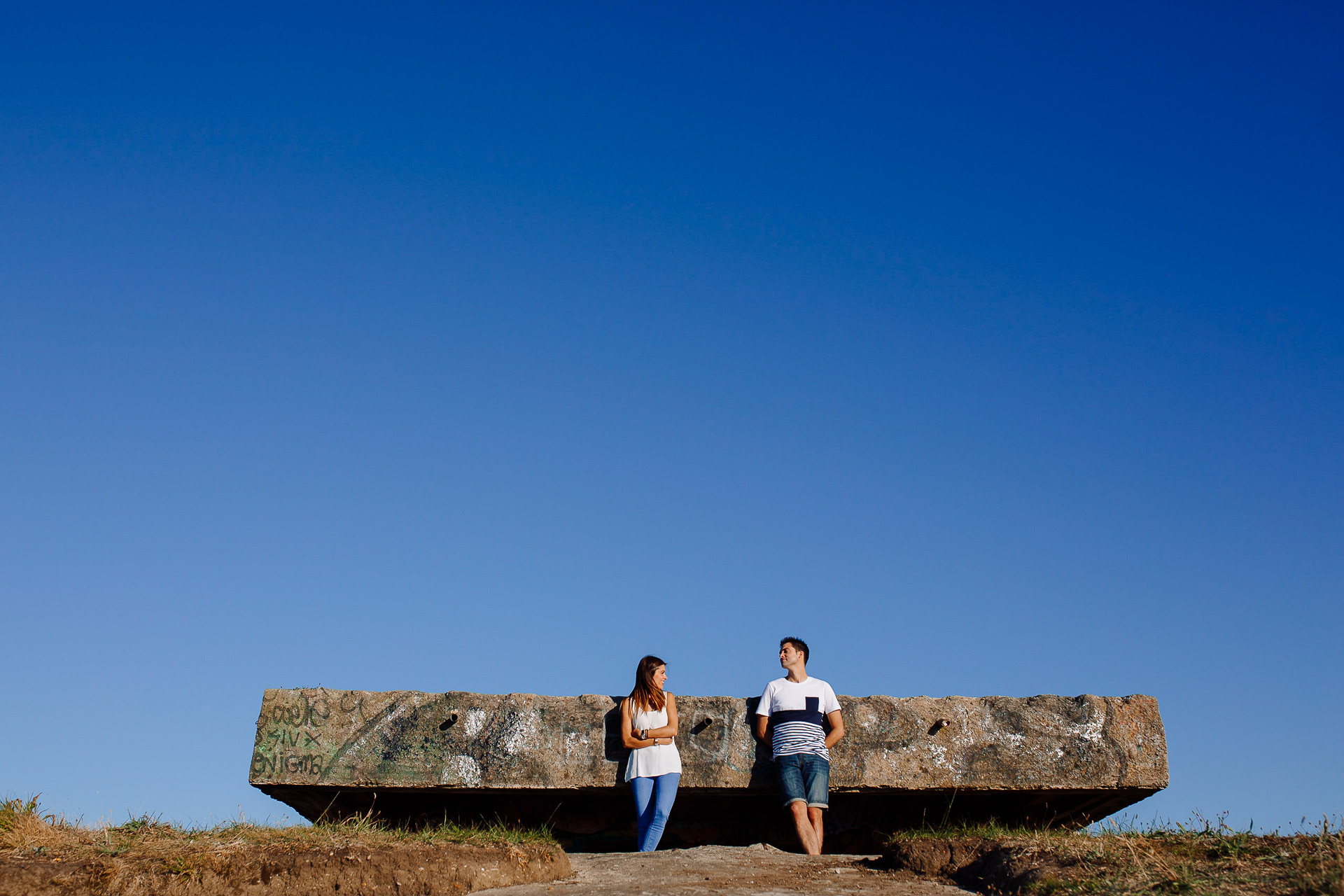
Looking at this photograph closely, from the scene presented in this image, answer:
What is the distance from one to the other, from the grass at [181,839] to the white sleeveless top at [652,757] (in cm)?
70

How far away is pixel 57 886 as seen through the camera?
4.71 metres

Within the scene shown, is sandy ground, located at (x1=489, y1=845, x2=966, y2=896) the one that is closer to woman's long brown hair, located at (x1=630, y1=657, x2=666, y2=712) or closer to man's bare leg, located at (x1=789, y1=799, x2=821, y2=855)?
man's bare leg, located at (x1=789, y1=799, x2=821, y2=855)

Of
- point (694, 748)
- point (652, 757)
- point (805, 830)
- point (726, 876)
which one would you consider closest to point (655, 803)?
point (652, 757)

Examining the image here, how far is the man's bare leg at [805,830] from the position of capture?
20.6 ft

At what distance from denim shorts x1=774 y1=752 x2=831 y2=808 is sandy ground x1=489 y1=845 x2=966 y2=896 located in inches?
17.0

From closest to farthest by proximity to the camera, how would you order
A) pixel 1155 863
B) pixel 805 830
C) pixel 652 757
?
pixel 1155 863 < pixel 805 830 < pixel 652 757

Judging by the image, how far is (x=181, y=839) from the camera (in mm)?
5375

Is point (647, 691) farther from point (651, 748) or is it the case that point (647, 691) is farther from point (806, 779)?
point (806, 779)

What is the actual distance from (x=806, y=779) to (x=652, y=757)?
1.00 meters

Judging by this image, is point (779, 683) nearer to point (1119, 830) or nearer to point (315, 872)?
point (1119, 830)

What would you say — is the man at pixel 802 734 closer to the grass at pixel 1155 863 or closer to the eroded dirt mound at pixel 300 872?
the grass at pixel 1155 863

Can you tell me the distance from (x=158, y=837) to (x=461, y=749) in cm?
193

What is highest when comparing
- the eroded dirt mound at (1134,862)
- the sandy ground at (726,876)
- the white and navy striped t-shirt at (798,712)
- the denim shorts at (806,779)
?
the white and navy striped t-shirt at (798,712)

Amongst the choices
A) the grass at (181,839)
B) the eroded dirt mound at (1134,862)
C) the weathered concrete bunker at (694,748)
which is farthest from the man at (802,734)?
the grass at (181,839)
